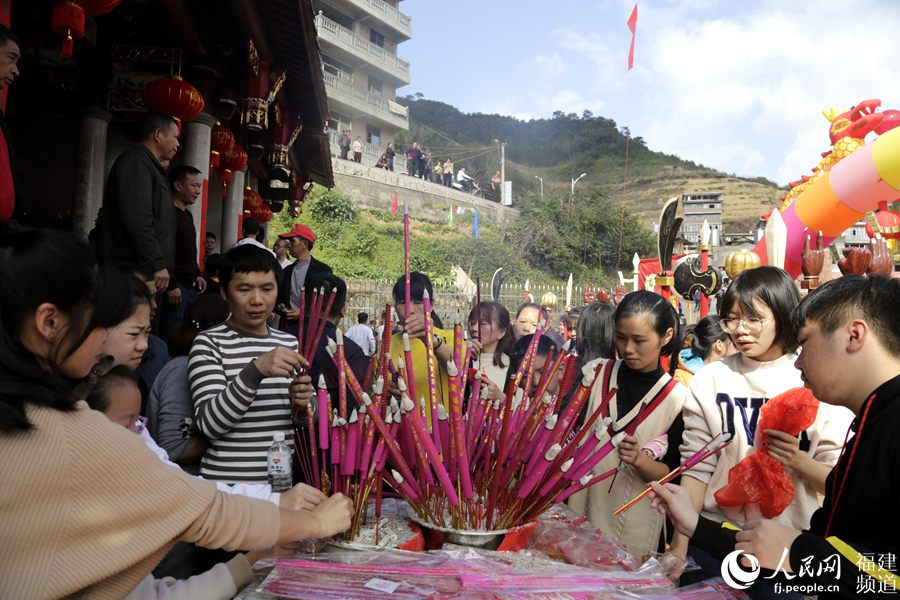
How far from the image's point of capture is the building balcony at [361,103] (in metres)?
25.0

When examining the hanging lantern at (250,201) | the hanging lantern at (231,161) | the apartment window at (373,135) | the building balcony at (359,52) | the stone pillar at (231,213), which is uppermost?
the building balcony at (359,52)

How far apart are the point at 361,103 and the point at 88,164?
70.8ft

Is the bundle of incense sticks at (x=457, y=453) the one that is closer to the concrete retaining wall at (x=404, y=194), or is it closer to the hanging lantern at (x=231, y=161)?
the hanging lantern at (x=231, y=161)

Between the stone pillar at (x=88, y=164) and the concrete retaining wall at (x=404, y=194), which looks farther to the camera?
the concrete retaining wall at (x=404, y=194)

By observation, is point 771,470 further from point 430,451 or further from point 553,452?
point 430,451

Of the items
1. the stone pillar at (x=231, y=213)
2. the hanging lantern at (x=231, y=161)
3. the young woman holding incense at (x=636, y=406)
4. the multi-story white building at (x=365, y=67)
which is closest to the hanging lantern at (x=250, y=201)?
the stone pillar at (x=231, y=213)

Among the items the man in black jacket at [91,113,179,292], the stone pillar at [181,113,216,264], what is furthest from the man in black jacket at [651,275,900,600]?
the stone pillar at [181,113,216,264]

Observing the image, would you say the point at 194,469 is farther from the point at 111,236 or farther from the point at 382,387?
the point at 111,236

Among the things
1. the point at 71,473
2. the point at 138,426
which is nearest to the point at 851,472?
the point at 71,473

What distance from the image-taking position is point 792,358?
1961 millimetres

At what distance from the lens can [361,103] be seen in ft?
86.0

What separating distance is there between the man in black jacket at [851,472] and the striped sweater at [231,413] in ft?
4.09

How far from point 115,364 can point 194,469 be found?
1.66 ft

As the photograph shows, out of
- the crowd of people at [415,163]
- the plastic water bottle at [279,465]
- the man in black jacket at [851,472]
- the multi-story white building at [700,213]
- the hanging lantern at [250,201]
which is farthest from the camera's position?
the multi-story white building at [700,213]
